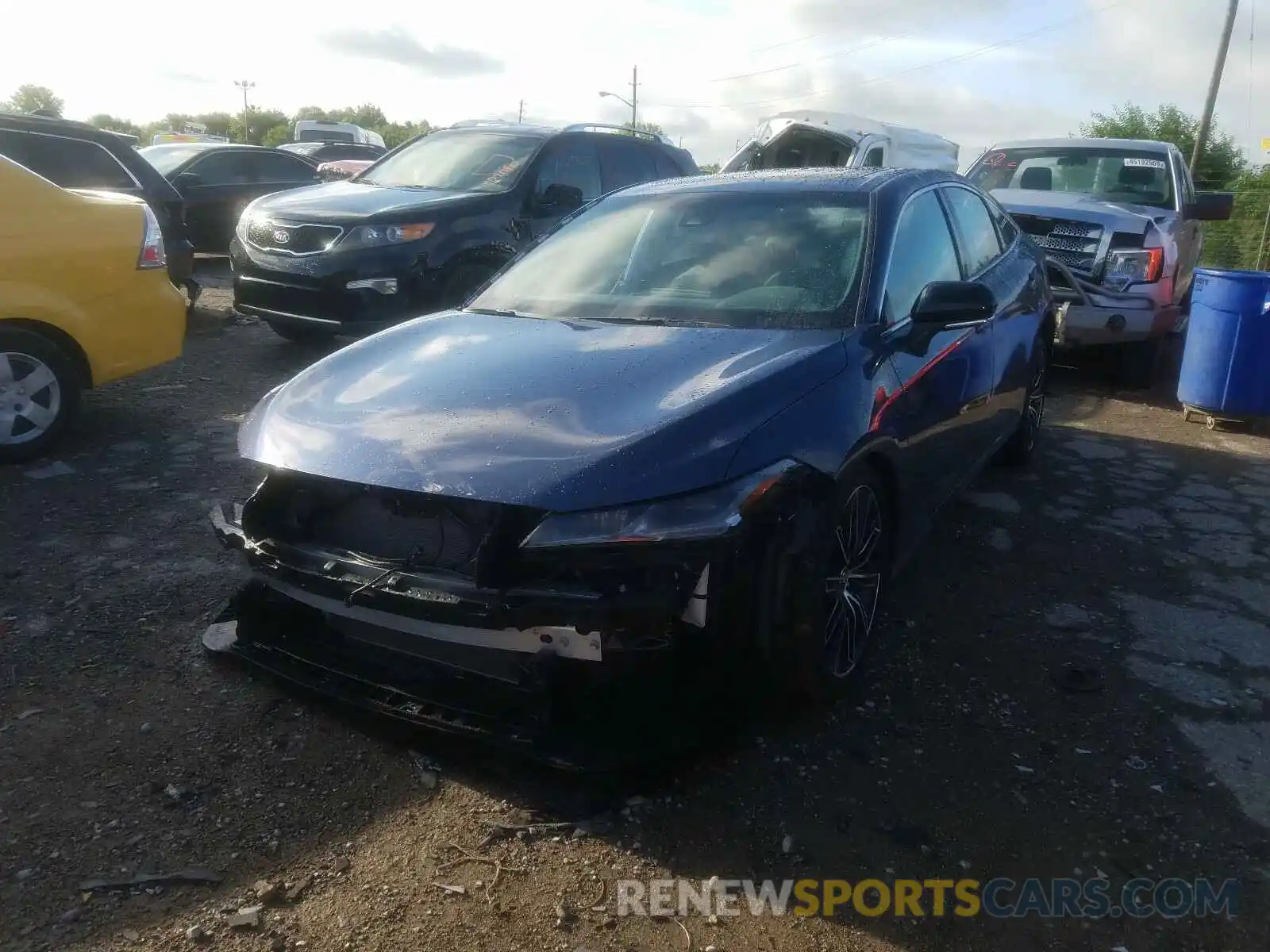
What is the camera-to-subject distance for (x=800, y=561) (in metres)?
2.73

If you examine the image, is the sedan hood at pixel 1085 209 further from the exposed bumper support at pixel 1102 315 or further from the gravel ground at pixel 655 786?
the gravel ground at pixel 655 786

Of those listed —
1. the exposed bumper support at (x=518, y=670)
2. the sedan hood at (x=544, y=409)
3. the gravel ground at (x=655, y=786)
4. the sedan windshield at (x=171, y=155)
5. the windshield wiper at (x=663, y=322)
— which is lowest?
the gravel ground at (x=655, y=786)

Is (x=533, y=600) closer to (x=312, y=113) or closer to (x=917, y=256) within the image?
(x=917, y=256)

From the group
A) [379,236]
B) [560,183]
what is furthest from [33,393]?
[560,183]

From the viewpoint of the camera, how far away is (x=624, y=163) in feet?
29.2

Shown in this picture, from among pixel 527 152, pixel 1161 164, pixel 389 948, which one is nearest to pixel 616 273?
pixel 389 948

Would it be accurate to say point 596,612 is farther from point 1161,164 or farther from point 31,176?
point 1161,164

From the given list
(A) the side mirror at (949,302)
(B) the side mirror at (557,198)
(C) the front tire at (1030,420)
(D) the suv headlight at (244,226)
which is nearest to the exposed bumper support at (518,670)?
A: (A) the side mirror at (949,302)

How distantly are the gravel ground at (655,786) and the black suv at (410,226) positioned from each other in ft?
10.1

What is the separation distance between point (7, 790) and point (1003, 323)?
420cm

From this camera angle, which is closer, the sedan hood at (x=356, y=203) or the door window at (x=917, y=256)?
the door window at (x=917, y=256)

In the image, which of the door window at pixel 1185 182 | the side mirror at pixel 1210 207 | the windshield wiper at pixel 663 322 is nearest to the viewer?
the windshield wiper at pixel 663 322

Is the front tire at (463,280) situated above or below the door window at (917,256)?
below

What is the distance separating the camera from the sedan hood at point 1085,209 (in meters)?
7.84
